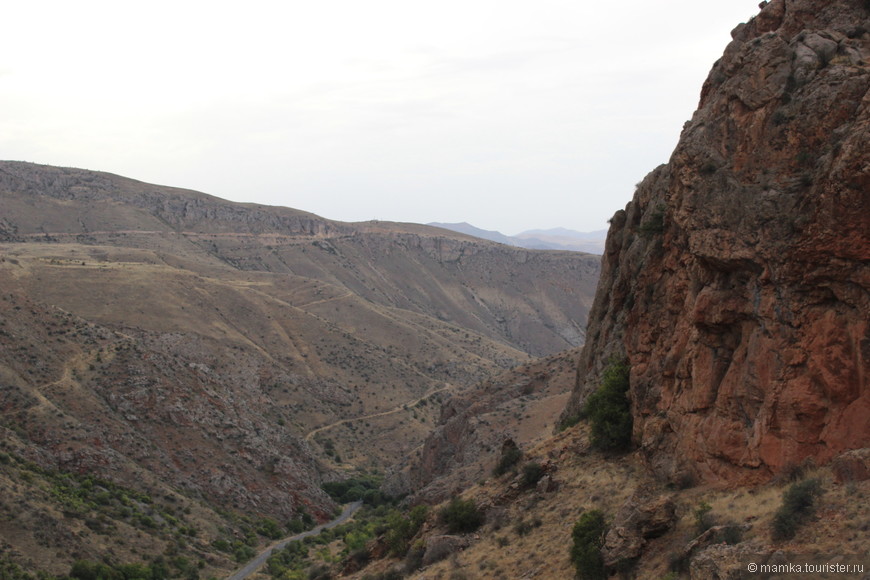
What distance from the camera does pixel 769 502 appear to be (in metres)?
13.4

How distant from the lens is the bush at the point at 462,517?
22.5 metres

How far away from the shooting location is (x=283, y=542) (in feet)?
143

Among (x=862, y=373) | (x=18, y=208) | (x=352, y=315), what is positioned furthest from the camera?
(x=18, y=208)

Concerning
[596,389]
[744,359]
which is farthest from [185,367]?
[744,359]

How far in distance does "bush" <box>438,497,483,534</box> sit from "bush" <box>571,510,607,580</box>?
636cm

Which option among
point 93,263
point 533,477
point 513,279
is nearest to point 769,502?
point 533,477

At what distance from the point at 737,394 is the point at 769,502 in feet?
9.23

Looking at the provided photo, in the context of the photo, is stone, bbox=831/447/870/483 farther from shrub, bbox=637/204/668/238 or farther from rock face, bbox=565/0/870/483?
shrub, bbox=637/204/668/238

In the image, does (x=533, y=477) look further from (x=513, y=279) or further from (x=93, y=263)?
(x=513, y=279)

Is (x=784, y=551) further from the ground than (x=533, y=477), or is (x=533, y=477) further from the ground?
(x=784, y=551)

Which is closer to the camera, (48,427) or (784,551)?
Result: (784,551)

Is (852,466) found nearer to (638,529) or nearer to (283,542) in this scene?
(638,529)

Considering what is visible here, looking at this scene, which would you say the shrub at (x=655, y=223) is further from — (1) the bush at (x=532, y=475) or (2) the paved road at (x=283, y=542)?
(2) the paved road at (x=283, y=542)

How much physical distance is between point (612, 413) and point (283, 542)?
29.1m
